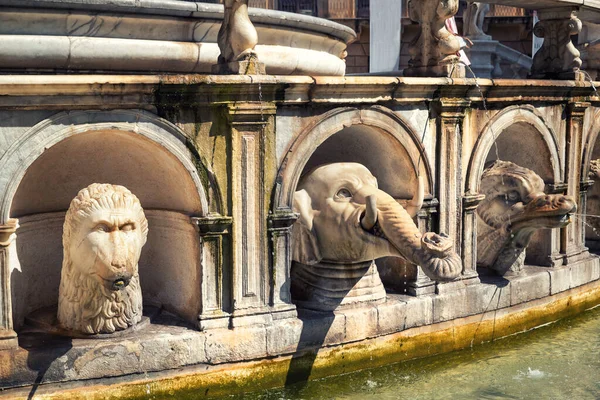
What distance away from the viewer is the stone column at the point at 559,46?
10.3 meters

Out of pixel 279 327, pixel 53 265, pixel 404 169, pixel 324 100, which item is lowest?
pixel 279 327

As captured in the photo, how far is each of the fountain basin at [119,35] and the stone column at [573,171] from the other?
3.62 m

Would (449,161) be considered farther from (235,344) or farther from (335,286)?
(235,344)

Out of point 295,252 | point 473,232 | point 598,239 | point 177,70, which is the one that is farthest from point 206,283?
point 598,239

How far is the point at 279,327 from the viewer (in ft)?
24.5

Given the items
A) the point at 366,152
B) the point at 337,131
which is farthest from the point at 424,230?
the point at 337,131

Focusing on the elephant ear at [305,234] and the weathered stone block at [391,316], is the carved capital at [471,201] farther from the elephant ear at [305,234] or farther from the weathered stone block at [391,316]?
the elephant ear at [305,234]

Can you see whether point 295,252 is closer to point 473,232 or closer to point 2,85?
point 473,232

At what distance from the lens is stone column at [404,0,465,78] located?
8625 mm

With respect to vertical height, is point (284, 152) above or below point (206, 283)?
above

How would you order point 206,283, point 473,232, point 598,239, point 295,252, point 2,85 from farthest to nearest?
point 598,239 < point 473,232 < point 295,252 < point 206,283 < point 2,85

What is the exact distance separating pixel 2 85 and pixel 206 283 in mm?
2090

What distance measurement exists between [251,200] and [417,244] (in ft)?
4.37

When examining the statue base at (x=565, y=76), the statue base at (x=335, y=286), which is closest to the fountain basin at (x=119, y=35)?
the statue base at (x=335, y=286)
